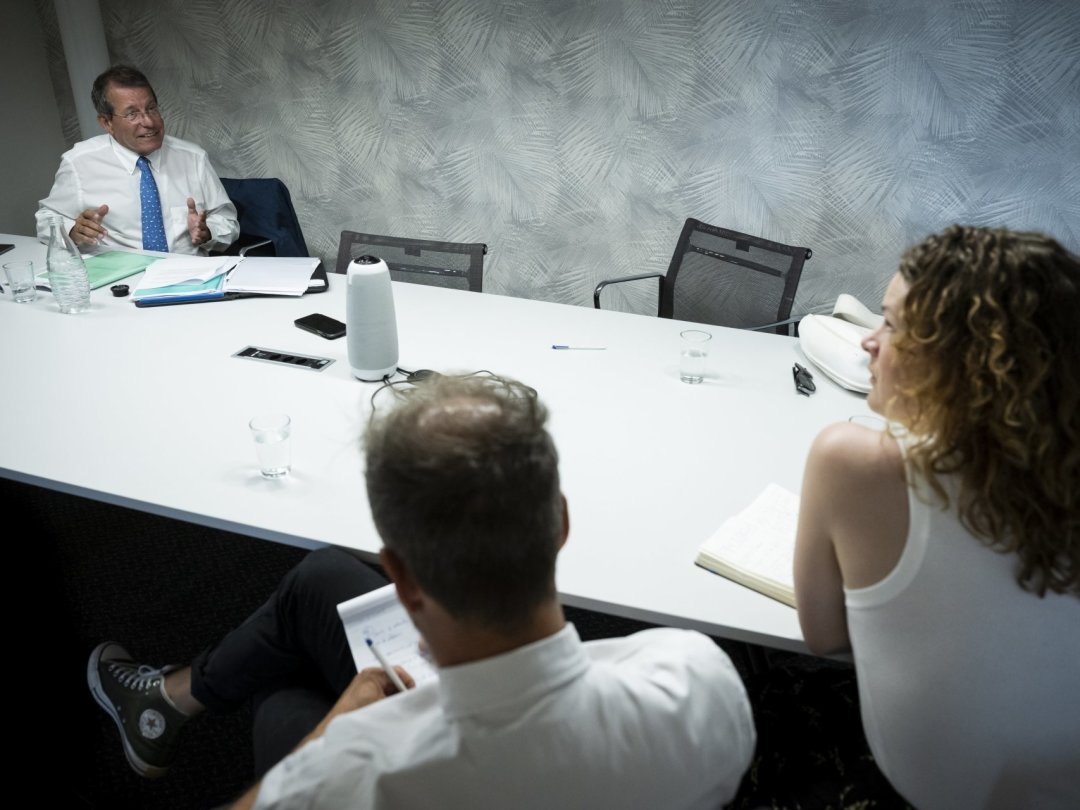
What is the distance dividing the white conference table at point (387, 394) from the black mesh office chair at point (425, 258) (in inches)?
8.4

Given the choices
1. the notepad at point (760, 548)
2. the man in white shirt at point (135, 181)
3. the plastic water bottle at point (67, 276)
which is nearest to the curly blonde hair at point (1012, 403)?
the notepad at point (760, 548)

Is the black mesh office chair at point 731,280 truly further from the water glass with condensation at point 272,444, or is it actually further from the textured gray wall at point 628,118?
the water glass with condensation at point 272,444

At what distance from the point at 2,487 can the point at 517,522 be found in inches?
102

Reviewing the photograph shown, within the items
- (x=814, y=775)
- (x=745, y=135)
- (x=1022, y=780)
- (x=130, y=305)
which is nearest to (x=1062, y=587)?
(x=1022, y=780)

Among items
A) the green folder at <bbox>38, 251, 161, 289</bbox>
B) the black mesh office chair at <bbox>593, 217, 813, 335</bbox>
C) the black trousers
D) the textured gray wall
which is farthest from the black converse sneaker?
the textured gray wall

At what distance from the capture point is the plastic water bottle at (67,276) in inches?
95.4

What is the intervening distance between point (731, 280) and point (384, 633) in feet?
6.27

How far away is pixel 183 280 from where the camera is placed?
2.68 meters

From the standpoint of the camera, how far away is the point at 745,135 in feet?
11.5

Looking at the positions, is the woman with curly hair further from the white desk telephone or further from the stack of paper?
the stack of paper

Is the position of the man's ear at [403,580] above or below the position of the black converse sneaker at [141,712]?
above

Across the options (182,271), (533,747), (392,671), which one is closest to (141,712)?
(392,671)

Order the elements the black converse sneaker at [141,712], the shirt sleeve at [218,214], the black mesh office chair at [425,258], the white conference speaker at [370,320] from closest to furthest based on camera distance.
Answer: the black converse sneaker at [141,712] → the white conference speaker at [370,320] → the black mesh office chair at [425,258] → the shirt sleeve at [218,214]

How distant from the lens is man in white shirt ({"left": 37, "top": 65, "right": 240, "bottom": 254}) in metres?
3.31
